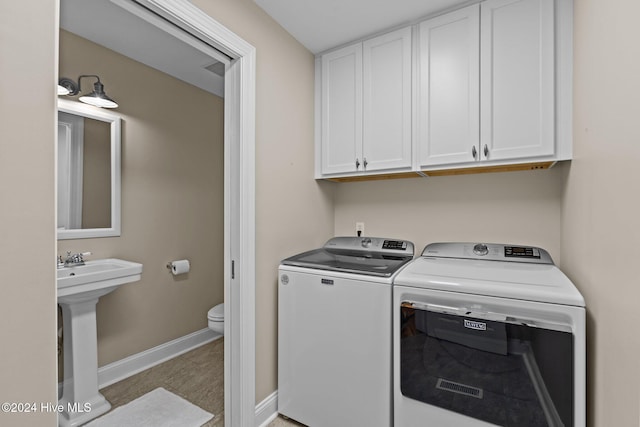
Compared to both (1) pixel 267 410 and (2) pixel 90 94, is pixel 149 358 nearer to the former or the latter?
(1) pixel 267 410

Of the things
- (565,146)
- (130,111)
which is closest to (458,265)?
(565,146)

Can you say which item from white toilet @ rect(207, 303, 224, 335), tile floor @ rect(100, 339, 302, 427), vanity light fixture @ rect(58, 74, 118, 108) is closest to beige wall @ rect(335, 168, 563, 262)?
white toilet @ rect(207, 303, 224, 335)

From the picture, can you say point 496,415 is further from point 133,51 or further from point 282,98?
point 133,51

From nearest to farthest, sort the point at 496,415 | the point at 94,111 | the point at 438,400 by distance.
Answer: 1. the point at 496,415
2. the point at 438,400
3. the point at 94,111

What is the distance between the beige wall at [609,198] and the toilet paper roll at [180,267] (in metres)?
2.77

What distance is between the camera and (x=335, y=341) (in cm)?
153

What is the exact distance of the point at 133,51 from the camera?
222 cm

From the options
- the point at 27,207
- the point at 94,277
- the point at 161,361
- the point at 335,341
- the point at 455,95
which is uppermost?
the point at 455,95

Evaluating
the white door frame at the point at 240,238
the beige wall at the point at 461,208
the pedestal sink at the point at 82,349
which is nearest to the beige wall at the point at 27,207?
the white door frame at the point at 240,238

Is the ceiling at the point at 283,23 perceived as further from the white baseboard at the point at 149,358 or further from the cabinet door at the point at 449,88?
the white baseboard at the point at 149,358

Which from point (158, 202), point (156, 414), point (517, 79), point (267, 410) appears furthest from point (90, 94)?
point (517, 79)

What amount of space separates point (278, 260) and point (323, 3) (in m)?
1.58

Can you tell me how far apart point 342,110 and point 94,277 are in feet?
6.49

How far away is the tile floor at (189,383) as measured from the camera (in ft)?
6.11
